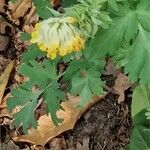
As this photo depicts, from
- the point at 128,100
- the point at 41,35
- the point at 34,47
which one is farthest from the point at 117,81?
the point at 41,35

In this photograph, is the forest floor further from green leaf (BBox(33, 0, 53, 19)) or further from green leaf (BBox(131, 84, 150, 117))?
green leaf (BBox(33, 0, 53, 19))

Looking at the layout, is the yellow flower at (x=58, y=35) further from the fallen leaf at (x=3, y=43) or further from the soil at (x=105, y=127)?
the fallen leaf at (x=3, y=43)

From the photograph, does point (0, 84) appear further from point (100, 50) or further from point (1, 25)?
point (100, 50)

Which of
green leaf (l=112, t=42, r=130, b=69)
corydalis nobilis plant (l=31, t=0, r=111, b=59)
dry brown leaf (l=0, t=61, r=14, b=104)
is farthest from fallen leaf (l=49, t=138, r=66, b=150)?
Answer: corydalis nobilis plant (l=31, t=0, r=111, b=59)

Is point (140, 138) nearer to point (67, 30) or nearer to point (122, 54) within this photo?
point (122, 54)

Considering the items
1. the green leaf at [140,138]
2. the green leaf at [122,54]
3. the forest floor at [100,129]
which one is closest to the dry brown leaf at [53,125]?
the forest floor at [100,129]

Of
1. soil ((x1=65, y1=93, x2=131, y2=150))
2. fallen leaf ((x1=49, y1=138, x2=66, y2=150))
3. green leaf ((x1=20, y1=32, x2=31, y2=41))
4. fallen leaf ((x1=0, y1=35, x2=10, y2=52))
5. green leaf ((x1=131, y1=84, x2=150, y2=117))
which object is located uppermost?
Result: green leaf ((x1=20, y1=32, x2=31, y2=41))
